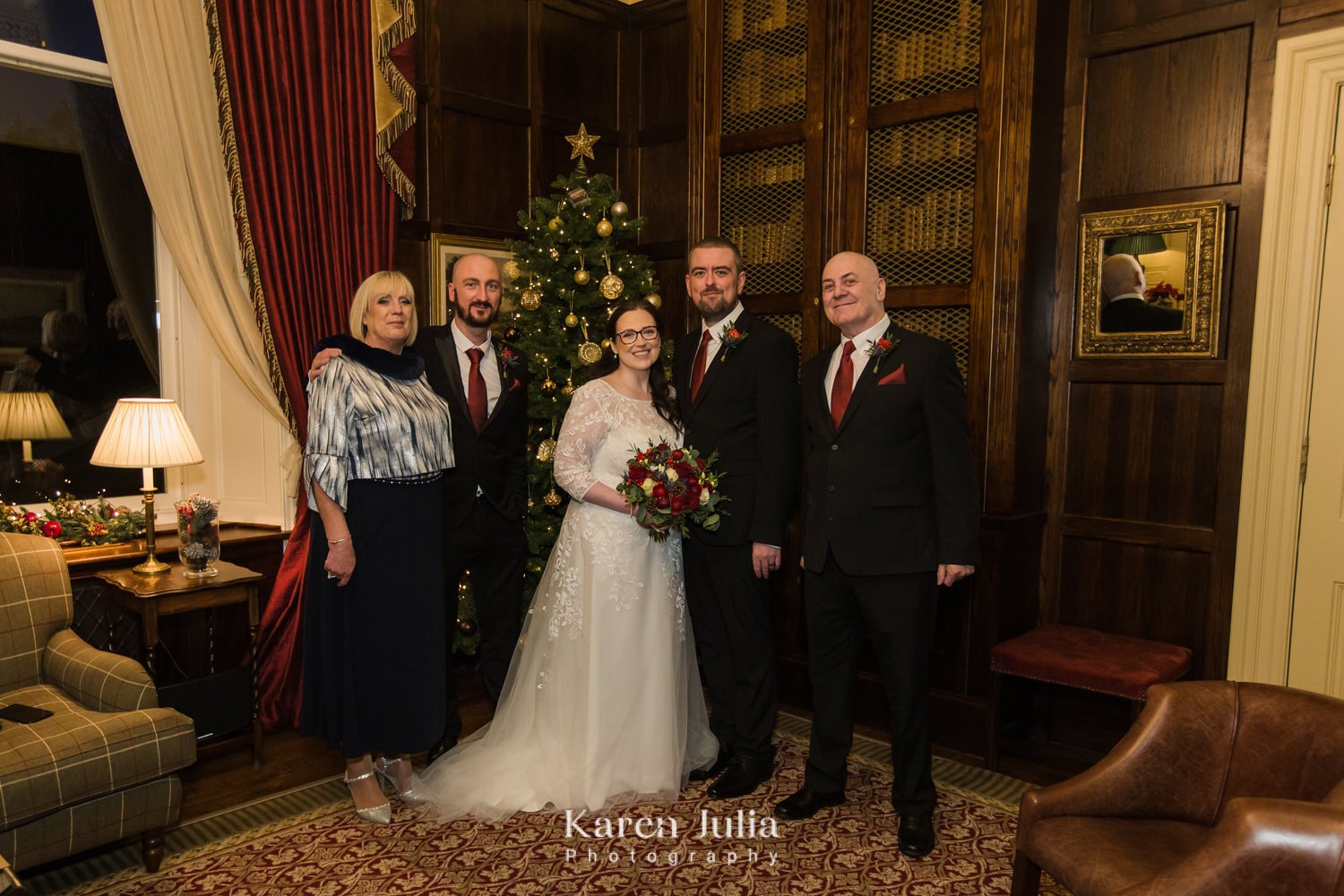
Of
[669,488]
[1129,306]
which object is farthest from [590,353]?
[1129,306]

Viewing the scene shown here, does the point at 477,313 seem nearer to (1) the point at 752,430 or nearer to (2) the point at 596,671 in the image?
(1) the point at 752,430

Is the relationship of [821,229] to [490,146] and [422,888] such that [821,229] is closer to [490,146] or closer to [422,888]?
[490,146]

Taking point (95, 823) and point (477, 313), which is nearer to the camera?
point (95, 823)

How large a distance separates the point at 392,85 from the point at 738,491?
9.24 feet

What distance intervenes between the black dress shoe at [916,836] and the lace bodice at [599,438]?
1.59m

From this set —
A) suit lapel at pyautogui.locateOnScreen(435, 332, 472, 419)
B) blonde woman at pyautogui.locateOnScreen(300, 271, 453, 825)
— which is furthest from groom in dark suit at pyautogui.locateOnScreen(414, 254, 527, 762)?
blonde woman at pyautogui.locateOnScreen(300, 271, 453, 825)

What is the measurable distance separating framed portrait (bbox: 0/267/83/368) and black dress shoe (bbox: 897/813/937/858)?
13.7ft

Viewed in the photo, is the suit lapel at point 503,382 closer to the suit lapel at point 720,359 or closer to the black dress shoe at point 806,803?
the suit lapel at point 720,359

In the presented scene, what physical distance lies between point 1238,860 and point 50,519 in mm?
4373

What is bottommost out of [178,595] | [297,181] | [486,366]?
[178,595]

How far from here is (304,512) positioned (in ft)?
14.3

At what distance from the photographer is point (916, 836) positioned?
3221 mm

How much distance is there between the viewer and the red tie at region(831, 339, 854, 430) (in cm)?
336

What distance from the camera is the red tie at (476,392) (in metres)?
3.81
